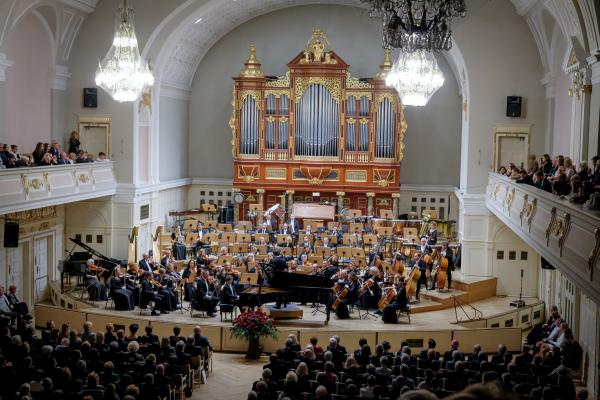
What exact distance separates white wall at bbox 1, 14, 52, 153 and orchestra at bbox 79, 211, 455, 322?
5.25 meters

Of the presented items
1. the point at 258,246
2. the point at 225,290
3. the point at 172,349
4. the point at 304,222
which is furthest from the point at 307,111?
the point at 172,349

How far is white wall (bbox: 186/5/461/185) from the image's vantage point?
30.7 m

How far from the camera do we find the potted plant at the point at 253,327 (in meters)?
17.3

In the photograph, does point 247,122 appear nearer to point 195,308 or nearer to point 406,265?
point 406,265

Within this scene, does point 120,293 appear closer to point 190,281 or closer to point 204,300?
point 190,281

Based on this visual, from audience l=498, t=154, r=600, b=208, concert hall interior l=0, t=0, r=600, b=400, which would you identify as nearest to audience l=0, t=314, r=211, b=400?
concert hall interior l=0, t=0, r=600, b=400

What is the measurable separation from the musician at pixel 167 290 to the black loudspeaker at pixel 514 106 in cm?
1195

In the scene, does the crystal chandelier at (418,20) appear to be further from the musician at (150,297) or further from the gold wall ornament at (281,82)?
the gold wall ornament at (281,82)

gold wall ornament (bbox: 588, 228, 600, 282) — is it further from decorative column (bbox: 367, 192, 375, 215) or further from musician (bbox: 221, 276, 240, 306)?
decorative column (bbox: 367, 192, 375, 215)

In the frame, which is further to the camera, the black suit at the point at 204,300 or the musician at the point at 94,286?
the musician at the point at 94,286

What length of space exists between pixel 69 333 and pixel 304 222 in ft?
46.2

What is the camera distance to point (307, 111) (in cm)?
2933

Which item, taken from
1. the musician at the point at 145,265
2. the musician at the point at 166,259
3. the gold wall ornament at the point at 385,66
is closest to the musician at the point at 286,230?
the musician at the point at 166,259

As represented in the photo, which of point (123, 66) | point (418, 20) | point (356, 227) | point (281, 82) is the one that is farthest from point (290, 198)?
A: point (418, 20)
